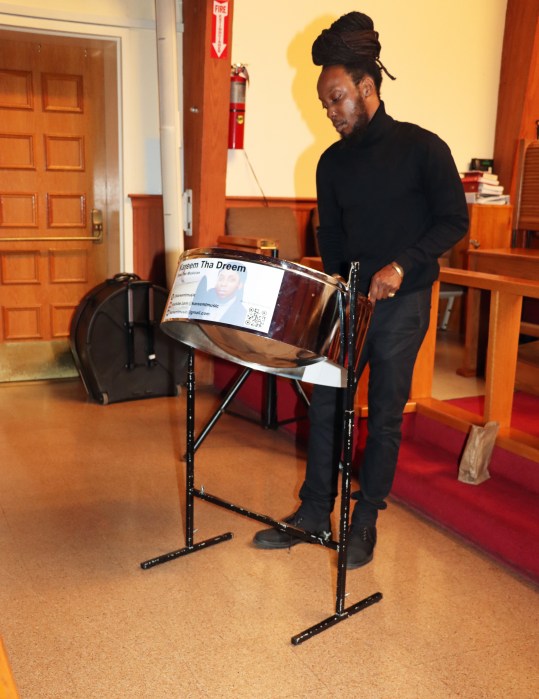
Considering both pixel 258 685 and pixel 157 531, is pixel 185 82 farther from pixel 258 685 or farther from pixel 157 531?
pixel 258 685

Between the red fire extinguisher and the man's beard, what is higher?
the red fire extinguisher

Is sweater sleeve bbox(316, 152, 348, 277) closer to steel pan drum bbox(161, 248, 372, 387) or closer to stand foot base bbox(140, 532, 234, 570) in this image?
steel pan drum bbox(161, 248, 372, 387)

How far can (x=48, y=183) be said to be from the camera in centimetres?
440

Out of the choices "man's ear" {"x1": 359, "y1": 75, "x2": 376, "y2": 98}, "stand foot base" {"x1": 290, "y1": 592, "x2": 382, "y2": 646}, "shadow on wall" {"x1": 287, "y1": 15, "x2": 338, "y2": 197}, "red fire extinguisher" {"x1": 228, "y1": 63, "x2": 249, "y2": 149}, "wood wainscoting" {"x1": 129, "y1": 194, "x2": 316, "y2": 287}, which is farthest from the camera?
"shadow on wall" {"x1": 287, "y1": 15, "x2": 338, "y2": 197}

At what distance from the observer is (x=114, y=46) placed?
4062 millimetres

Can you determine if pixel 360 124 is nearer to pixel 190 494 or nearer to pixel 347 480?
pixel 347 480

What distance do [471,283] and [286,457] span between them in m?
1.02

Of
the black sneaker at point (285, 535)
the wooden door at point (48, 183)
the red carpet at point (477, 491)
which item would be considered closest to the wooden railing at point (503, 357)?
the red carpet at point (477, 491)

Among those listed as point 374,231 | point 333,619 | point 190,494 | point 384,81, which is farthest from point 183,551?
point 384,81

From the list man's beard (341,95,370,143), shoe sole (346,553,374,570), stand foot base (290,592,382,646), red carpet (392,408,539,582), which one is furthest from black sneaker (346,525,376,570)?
man's beard (341,95,370,143)

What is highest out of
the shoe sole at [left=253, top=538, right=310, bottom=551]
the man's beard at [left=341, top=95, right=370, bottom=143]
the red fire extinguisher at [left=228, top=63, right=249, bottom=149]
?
the red fire extinguisher at [left=228, top=63, right=249, bottom=149]

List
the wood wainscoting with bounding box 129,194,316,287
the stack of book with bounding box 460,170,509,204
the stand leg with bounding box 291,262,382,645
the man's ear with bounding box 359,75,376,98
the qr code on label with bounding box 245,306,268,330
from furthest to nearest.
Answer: the stack of book with bounding box 460,170,509,204 < the wood wainscoting with bounding box 129,194,316,287 < the man's ear with bounding box 359,75,376,98 < the stand leg with bounding box 291,262,382,645 < the qr code on label with bounding box 245,306,268,330

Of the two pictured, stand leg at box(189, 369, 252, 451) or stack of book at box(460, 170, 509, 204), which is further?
stack of book at box(460, 170, 509, 204)

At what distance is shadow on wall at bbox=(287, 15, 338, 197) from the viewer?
14.4ft
